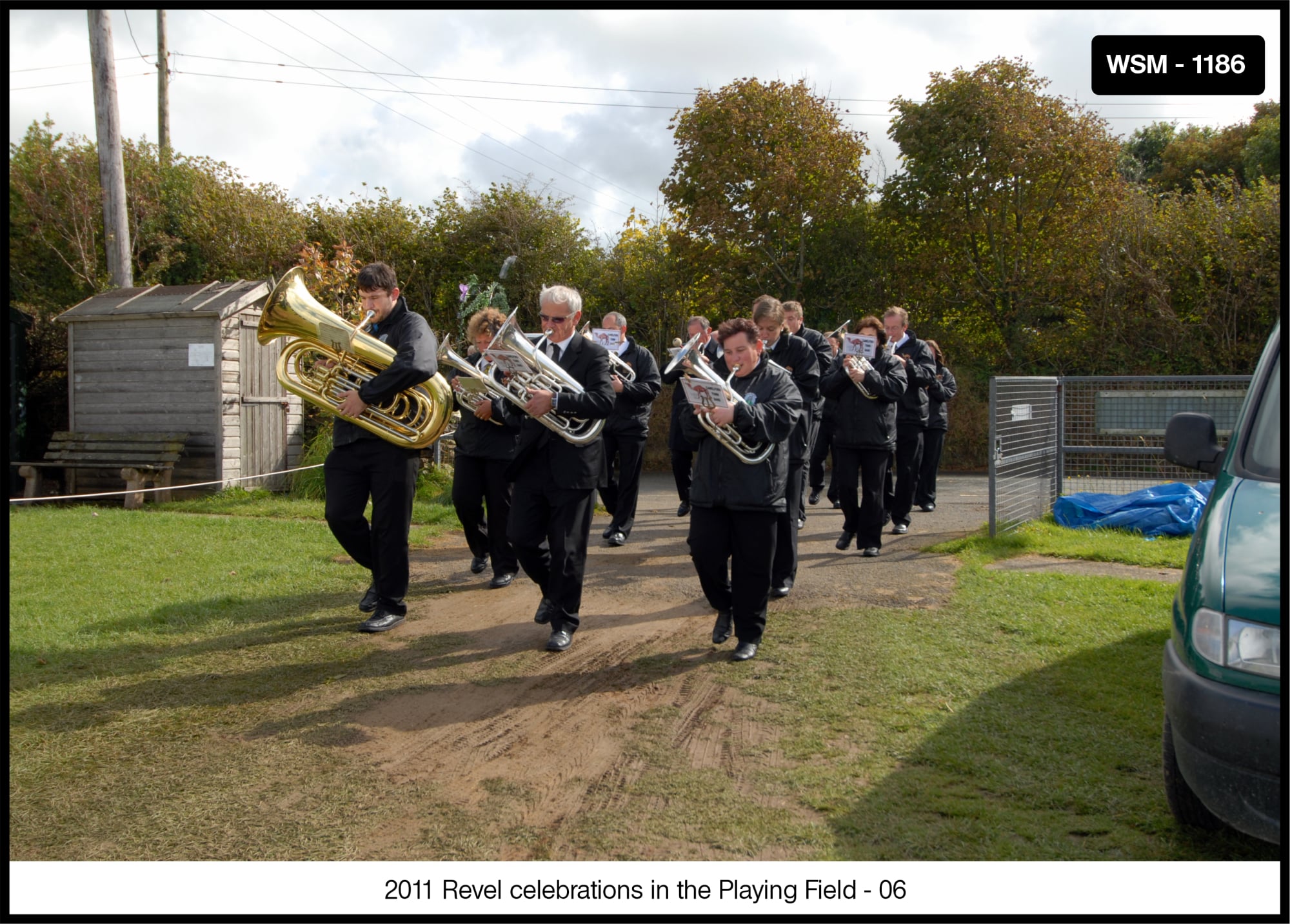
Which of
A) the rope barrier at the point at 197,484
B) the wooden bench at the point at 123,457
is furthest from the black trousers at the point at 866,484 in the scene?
the wooden bench at the point at 123,457

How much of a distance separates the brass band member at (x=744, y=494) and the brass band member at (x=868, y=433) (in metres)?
2.64

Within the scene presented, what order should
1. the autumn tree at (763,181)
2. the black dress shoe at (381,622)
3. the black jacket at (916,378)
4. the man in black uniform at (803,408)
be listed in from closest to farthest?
the black dress shoe at (381,622), the man in black uniform at (803,408), the black jacket at (916,378), the autumn tree at (763,181)

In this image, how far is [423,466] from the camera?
13.9 metres

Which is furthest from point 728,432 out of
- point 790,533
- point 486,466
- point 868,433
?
point 868,433

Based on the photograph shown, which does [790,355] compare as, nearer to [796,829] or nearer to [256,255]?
[796,829]

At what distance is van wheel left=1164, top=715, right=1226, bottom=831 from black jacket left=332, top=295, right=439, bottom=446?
174 inches

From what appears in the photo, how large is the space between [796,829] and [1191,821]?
1397mm

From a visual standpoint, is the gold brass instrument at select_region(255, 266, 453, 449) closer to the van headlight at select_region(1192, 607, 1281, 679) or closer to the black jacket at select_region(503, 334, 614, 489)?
the black jacket at select_region(503, 334, 614, 489)

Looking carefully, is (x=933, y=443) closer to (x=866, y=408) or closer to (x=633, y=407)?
(x=866, y=408)

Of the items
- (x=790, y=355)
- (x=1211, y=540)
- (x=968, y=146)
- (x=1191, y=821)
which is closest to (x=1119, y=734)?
(x=1191, y=821)

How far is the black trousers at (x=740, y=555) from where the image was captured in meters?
5.75

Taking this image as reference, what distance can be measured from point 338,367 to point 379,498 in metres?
0.87

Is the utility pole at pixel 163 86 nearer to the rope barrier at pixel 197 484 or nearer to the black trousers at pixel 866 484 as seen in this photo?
the rope barrier at pixel 197 484

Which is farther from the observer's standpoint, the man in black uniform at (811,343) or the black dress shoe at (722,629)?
the man in black uniform at (811,343)
